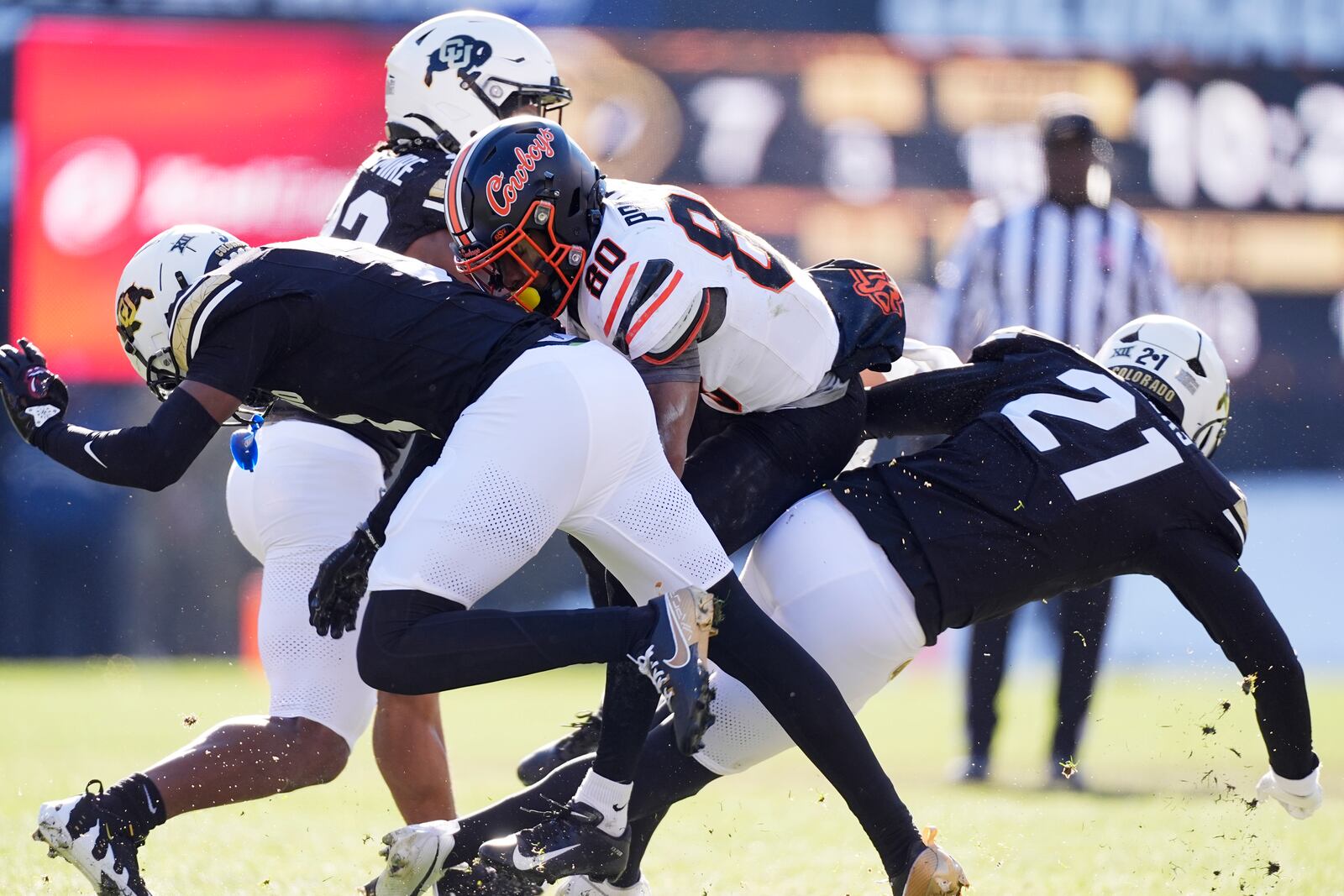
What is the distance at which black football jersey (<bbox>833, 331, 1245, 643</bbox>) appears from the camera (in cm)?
311

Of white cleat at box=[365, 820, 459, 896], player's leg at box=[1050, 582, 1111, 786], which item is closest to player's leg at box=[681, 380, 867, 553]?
white cleat at box=[365, 820, 459, 896]

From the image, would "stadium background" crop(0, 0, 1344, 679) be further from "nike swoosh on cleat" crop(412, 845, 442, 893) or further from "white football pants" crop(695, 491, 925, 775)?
"nike swoosh on cleat" crop(412, 845, 442, 893)

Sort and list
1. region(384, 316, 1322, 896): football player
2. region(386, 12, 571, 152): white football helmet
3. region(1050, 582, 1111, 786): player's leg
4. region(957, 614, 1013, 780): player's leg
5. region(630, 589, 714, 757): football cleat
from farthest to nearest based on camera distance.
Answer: region(957, 614, 1013, 780): player's leg → region(1050, 582, 1111, 786): player's leg → region(386, 12, 571, 152): white football helmet → region(384, 316, 1322, 896): football player → region(630, 589, 714, 757): football cleat

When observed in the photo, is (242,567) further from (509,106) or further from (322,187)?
(509,106)

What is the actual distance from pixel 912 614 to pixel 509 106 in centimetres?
156

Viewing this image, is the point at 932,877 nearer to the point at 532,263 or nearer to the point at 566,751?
the point at 566,751

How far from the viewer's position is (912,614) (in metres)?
3.14

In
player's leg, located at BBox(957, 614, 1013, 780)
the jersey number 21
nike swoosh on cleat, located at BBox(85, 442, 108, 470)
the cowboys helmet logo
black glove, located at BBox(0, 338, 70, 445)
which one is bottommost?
player's leg, located at BBox(957, 614, 1013, 780)

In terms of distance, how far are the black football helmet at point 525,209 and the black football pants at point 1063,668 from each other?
7.94 ft

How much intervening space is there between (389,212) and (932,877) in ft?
5.71

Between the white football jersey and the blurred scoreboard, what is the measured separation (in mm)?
5947

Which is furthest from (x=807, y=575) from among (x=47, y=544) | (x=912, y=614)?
(x=47, y=544)

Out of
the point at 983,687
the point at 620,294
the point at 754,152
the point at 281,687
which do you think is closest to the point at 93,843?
the point at 281,687

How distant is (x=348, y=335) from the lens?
2.87 m
